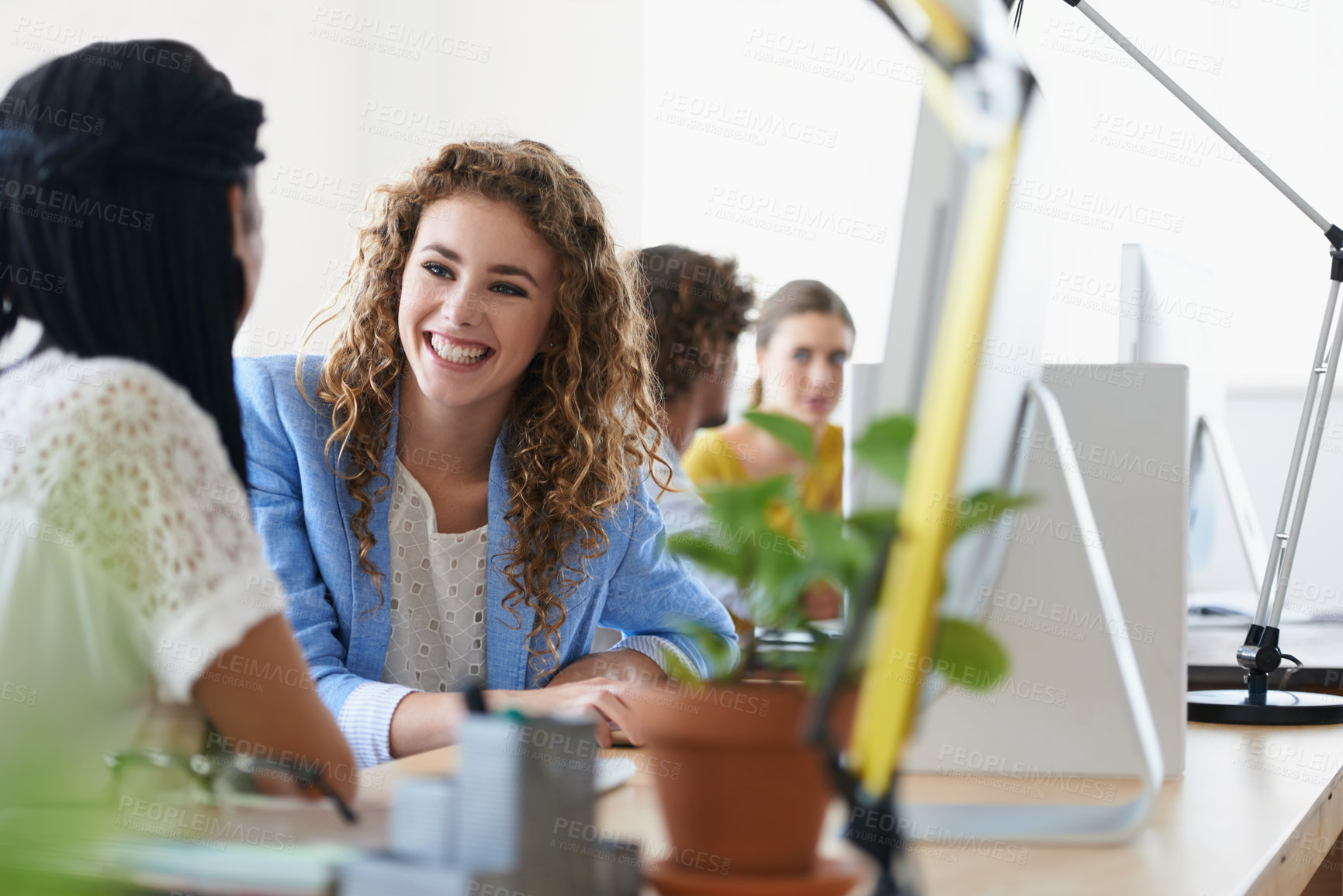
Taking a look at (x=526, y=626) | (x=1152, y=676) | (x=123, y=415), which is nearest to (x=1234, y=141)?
(x=1152, y=676)

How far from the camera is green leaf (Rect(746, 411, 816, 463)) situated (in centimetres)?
43

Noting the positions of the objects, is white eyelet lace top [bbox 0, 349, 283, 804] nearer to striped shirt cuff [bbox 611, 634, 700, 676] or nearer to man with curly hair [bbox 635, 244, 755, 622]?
striped shirt cuff [bbox 611, 634, 700, 676]

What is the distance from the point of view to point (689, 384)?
7.33 feet

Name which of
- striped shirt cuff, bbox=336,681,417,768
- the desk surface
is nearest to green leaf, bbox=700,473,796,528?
the desk surface

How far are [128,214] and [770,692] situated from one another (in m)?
0.29

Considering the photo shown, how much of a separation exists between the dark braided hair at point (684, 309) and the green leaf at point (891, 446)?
1.69 metres

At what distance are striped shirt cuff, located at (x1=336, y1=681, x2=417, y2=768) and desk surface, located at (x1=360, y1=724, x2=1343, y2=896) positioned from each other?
0.26 m

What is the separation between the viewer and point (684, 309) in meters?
2.29

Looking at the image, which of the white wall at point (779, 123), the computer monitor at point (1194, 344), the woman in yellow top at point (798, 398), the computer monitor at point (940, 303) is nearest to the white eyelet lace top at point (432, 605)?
the woman in yellow top at point (798, 398)

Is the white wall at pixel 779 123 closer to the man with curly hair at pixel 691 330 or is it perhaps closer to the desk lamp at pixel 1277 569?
the man with curly hair at pixel 691 330

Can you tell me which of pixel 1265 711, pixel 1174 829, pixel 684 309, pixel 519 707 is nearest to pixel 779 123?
pixel 684 309

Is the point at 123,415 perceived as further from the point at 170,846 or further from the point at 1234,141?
the point at 1234,141

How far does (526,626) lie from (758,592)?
3.17 ft

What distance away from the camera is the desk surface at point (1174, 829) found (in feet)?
1.88
